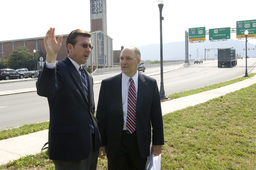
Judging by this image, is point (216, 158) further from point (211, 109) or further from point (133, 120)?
point (211, 109)

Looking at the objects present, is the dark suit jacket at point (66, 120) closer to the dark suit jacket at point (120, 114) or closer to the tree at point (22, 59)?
the dark suit jacket at point (120, 114)

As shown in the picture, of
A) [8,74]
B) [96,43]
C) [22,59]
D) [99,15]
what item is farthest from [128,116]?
Result: [99,15]

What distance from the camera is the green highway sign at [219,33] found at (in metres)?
52.2

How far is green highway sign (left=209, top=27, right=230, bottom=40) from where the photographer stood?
52.2 metres

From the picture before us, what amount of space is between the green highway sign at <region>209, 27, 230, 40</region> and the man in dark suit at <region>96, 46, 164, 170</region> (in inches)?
2135

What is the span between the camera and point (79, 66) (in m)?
2.62

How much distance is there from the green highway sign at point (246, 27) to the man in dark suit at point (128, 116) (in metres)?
52.7

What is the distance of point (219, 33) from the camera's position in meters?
53.2

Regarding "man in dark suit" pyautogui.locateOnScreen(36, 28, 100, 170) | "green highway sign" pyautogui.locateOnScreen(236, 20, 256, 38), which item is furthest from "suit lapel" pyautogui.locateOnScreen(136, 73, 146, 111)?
"green highway sign" pyautogui.locateOnScreen(236, 20, 256, 38)

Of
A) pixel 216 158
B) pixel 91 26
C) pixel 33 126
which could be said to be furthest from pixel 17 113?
pixel 91 26

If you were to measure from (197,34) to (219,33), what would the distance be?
4.59 m

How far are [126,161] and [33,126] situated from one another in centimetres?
564

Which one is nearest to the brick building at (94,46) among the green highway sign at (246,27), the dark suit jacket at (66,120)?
the green highway sign at (246,27)

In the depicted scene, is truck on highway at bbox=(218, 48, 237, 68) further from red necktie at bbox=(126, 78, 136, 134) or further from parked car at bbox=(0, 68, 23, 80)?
red necktie at bbox=(126, 78, 136, 134)
